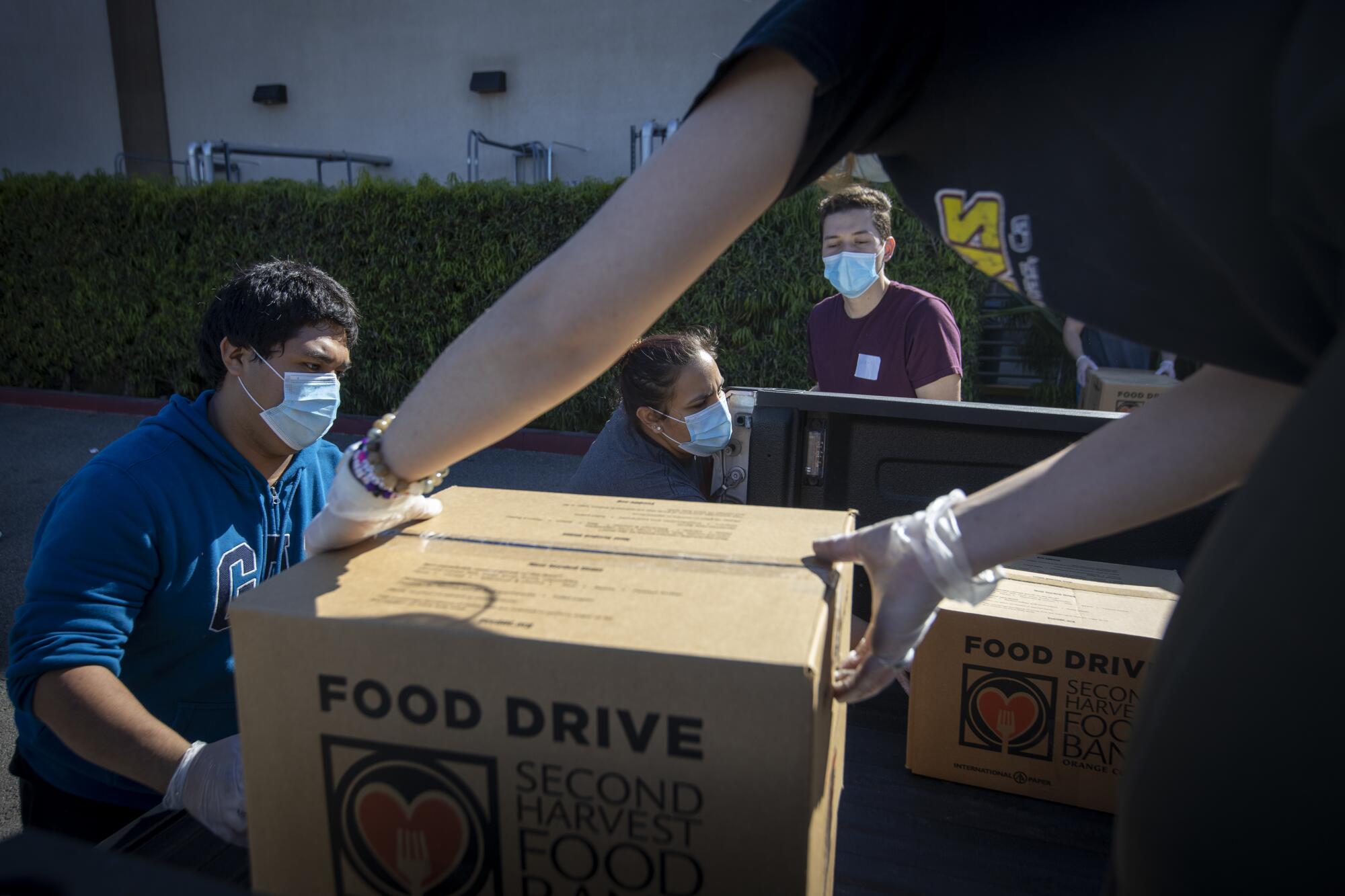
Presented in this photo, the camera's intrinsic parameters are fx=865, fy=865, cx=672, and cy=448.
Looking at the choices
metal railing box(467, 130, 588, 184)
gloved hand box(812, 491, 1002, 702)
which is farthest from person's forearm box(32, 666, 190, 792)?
metal railing box(467, 130, 588, 184)

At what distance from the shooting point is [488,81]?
9.34m

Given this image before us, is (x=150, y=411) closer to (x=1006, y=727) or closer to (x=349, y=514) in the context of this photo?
(x=349, y=514)

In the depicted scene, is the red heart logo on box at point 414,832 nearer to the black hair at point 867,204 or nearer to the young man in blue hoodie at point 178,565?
the young man in blue hoodie at point 178,565

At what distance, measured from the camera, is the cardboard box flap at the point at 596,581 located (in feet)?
2.73

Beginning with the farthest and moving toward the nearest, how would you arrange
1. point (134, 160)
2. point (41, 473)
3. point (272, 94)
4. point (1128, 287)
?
point (134, 160)
point (272, 94)
point (41, 473)
point (1128, 287)

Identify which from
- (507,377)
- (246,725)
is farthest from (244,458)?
(507,377)

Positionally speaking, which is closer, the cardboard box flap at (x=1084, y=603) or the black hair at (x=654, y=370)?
the cardboard box flap at (x=1084, y=603)

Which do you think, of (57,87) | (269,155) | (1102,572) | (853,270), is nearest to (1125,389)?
(853,270)

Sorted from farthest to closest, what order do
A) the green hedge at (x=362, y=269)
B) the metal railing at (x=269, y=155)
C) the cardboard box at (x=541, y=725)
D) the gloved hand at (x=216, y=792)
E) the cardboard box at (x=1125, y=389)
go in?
the metal railing at (x=269, y=155), the green hedge at (x=362, y=269), the cardboard box at (x=1125, y=389), the gloved hand at (x=216, y=792), the cardboard box at (x=541, y=725)

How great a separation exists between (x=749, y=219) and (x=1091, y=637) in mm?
1124

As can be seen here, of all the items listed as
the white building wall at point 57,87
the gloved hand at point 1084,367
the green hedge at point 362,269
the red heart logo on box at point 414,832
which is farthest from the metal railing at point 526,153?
the red heart logo on box at point 414,832

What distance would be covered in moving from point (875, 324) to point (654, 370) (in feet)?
4.11

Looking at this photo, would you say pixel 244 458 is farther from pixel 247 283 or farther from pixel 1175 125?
pixel 1175 125

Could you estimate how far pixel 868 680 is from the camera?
3.37 feet
